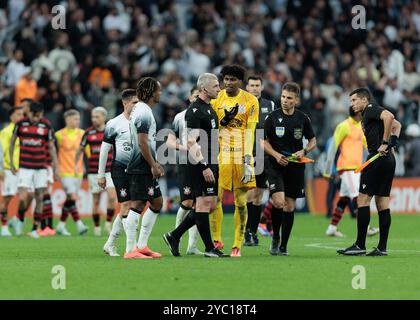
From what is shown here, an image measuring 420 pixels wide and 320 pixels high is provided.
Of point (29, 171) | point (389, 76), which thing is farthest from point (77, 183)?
point (389, 76)

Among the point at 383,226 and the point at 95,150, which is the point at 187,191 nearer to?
the point at 383,226

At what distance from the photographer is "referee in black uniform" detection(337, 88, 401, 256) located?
14953mm

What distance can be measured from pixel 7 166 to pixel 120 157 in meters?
6.54

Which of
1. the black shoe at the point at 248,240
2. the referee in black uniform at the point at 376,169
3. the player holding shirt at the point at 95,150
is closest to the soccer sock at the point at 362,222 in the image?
the referee in black uniform at the point at 376,169

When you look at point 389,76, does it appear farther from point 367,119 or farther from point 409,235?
point 367,119

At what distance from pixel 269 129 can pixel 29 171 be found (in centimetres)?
698

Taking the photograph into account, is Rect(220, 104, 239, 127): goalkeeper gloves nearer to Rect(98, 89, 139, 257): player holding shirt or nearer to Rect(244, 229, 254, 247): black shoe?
Rect(98, 89, 139, 257): player holding shirt

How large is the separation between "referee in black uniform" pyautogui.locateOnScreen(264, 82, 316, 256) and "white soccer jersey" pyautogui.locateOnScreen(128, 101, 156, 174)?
1741 mm

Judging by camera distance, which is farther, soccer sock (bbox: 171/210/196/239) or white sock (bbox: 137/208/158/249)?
white sock (bbox: 137/208/158/249)

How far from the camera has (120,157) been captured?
52.4 ft

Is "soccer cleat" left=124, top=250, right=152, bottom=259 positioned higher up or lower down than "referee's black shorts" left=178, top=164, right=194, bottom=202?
lower down

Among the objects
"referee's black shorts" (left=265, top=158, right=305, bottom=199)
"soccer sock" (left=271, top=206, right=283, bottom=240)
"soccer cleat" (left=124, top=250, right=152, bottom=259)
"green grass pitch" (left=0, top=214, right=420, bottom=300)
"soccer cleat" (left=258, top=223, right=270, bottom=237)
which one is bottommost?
"green grass pitch" (left=0, top=214, right=420, bottom=300)

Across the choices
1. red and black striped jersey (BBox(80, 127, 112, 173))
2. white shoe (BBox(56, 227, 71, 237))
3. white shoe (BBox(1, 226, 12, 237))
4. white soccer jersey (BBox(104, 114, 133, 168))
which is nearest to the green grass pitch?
white soccer jersey (BBox(104, 114, 133, 168))

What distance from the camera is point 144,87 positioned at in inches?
563
